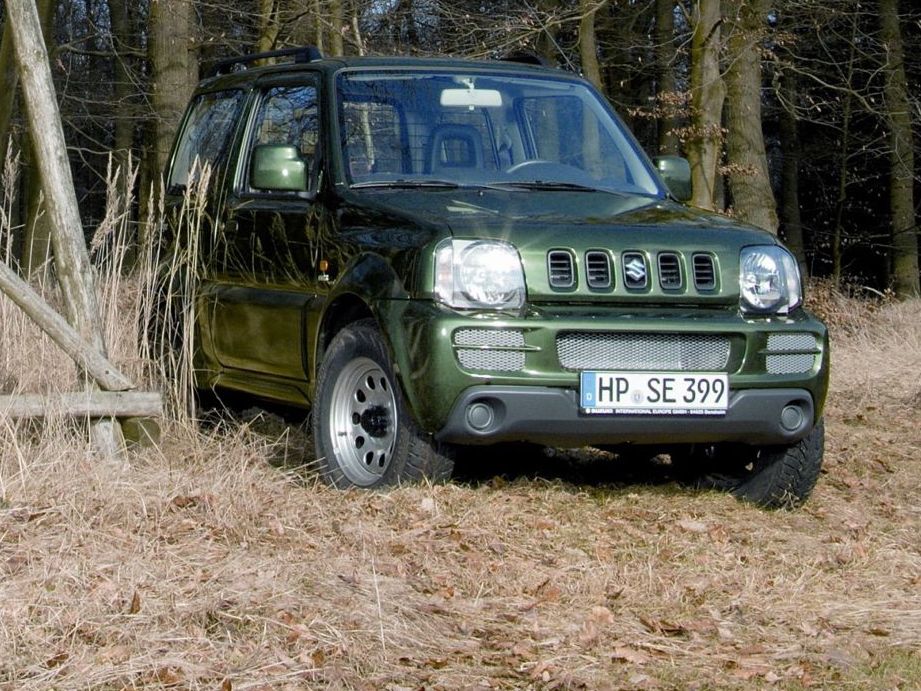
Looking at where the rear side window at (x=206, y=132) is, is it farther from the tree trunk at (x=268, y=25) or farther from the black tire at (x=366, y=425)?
the tree trunk at (x=268, y=25)

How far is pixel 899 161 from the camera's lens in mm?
23859

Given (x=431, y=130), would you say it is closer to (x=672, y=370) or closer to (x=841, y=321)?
(x=672, y=370)

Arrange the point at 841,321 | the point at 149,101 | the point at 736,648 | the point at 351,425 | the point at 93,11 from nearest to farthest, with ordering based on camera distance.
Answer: the point at 736,648 → the point at 351,425 → the point at 841,321 → the point at 149,101 → the point at 93,11

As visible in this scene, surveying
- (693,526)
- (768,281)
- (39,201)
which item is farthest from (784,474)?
(39,201)

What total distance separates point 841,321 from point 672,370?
39.6 ft

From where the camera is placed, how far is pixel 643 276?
669cm

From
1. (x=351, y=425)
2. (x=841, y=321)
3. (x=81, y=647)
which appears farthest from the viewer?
(x=841, y=321)

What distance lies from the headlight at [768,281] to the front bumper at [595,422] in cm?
37

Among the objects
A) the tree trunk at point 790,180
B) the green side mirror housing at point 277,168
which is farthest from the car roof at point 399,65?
the tree trunk at point 790,180

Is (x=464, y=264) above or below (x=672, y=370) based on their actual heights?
above

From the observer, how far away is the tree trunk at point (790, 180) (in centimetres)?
2961

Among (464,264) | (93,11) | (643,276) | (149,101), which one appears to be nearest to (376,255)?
(464,264)

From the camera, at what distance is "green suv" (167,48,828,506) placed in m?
6.47

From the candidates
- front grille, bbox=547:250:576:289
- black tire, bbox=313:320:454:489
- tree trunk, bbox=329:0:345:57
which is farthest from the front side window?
tree trunk, bbox=329:0:345:57
